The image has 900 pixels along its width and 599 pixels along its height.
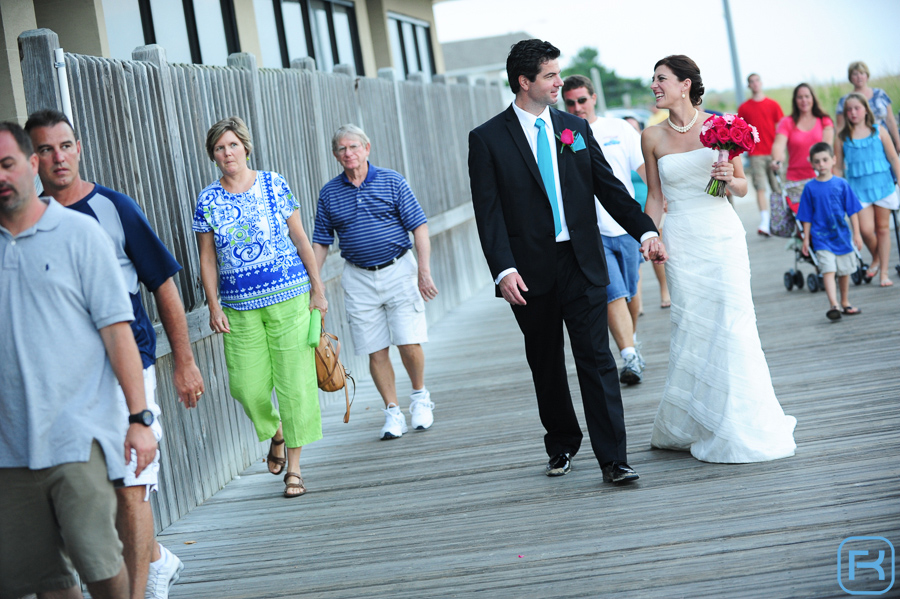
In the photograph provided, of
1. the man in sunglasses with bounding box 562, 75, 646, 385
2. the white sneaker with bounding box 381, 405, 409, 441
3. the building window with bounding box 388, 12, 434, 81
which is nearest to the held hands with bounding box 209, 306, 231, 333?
the white sneaker with bounding box 381, 405, 409, 441

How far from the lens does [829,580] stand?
11.6 ft

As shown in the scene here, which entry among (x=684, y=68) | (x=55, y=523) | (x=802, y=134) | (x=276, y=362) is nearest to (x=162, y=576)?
(x=55, y=523)

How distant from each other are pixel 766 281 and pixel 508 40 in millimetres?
40607

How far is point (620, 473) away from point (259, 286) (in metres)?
2.36

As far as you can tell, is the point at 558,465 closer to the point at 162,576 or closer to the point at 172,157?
the point at 162,576

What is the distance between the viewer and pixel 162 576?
4.35 m

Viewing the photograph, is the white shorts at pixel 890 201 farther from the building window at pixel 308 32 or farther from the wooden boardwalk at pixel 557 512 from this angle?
the building window at pixel 308 32

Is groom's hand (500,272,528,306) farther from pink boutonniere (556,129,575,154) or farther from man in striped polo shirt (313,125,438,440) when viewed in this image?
man in striped polo shirt (313,125,438,440)

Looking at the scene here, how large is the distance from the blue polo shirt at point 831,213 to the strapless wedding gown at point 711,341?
158 inches

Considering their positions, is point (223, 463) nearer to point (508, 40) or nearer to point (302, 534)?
point (302, 534)

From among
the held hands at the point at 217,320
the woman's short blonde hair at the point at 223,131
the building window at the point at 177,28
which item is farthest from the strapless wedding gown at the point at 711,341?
the building window at the point at 177,28

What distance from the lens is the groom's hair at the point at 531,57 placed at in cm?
490

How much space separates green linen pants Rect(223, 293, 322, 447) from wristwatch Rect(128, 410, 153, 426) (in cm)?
243

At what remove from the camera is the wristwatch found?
3.24m
